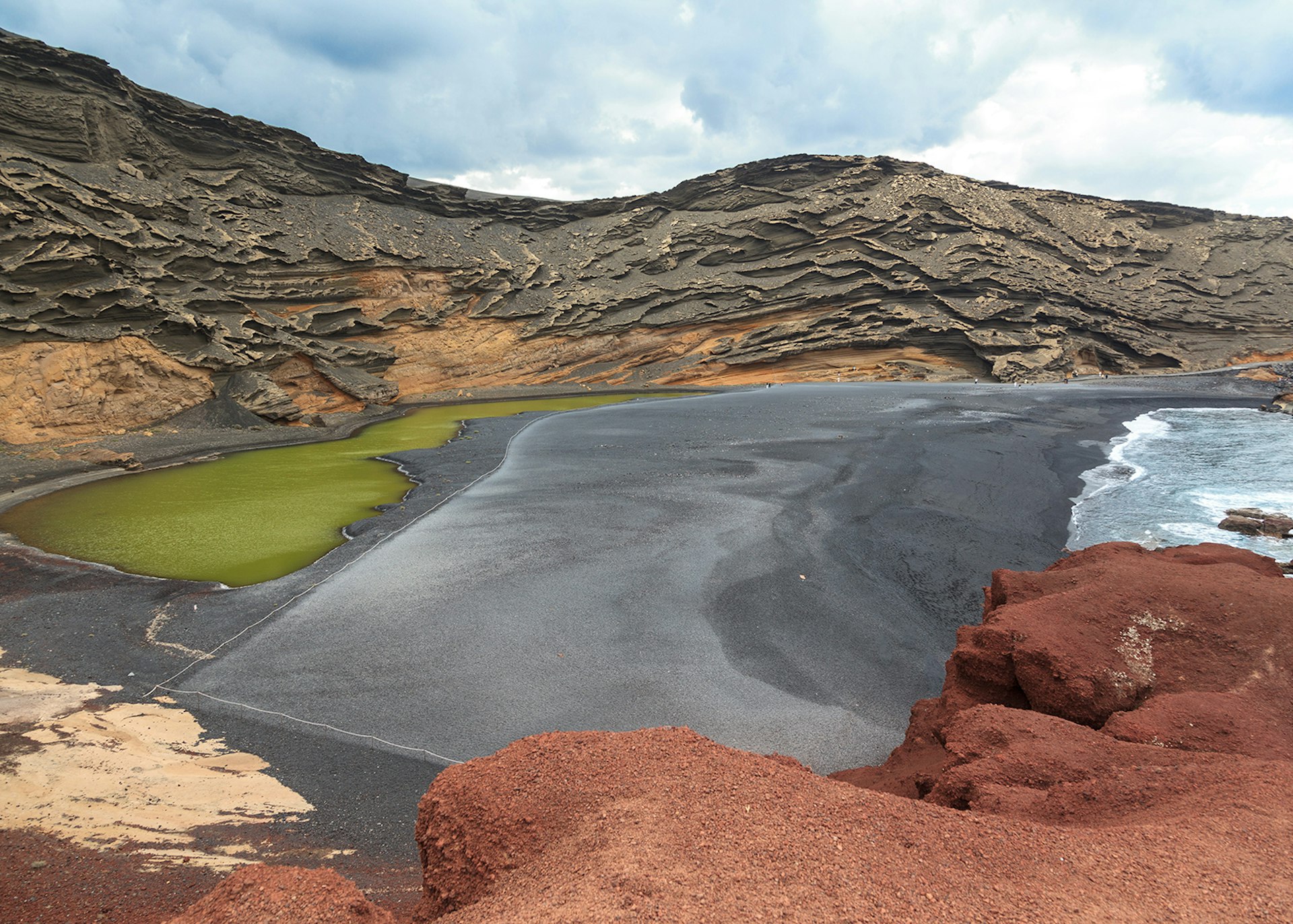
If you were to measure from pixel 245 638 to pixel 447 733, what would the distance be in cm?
320

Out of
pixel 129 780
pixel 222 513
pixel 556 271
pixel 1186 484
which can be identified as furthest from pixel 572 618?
pixel 556 271

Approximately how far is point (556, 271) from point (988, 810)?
38.3 m

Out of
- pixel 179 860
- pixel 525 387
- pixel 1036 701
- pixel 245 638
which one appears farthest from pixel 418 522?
pixel 525 387

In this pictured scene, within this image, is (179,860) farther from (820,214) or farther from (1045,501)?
(820,214)

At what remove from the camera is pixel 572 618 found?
25.1 ft

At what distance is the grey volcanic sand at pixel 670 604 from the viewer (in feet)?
19.8

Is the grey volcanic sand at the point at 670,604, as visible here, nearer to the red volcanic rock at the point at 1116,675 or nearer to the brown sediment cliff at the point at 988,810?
the red volcanic rock at the point at 1116,675

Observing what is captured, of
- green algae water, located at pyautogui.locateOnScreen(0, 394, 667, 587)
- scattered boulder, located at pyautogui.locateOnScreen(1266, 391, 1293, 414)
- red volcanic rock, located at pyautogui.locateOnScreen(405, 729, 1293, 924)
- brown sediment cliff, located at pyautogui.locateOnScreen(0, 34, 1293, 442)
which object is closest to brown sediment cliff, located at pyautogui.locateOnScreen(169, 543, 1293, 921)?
red volcanic rock, located at pyautogui.locateOnScreen(405, 729, 1293, 924)

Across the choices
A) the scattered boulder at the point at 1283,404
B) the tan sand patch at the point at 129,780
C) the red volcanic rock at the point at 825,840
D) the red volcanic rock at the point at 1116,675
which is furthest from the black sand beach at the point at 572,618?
the scattered boulder at the point at 1283,404

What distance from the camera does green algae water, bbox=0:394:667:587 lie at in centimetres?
1020

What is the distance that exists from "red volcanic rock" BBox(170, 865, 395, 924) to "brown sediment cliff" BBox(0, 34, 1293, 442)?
22.9 m

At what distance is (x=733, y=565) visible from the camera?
888 centimetres

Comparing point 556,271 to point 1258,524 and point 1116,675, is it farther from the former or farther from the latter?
point 1116,675

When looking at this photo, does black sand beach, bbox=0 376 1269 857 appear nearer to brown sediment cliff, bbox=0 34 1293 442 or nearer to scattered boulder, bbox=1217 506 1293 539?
scattered boulder, bbox=1217 506 1293 539
